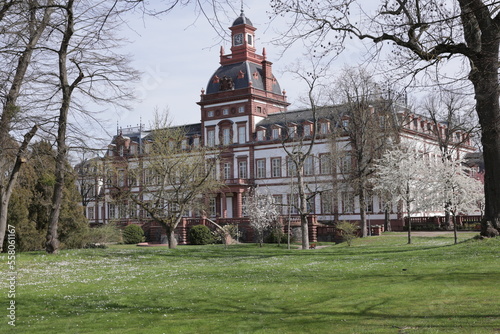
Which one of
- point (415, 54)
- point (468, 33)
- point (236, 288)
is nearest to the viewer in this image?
point (236, 288)

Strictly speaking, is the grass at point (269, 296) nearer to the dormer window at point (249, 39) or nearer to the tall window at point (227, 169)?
the tall window at point (227, 169)

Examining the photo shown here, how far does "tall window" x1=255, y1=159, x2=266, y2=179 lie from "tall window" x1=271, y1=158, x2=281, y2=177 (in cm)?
100

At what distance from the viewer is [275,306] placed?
1116 cm

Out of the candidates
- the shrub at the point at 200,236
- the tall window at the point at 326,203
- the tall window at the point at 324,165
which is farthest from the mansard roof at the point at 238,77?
the shrub at the point at 200,236

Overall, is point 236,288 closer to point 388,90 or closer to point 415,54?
point 388,90

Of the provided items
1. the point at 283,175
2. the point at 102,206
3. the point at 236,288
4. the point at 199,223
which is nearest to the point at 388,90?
the point at 236,288

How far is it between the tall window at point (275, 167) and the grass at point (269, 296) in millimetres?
41071

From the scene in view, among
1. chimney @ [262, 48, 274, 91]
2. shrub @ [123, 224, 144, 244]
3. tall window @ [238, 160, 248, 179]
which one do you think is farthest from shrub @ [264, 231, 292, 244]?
chimney @ [262, 48, 274, 91]

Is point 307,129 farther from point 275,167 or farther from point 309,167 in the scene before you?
point 275,167

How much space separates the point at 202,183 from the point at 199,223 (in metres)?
21.0

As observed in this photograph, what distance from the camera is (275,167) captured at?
2371 inches

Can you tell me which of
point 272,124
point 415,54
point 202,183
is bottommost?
point 202,183

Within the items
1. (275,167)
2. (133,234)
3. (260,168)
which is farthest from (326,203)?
(133,234)

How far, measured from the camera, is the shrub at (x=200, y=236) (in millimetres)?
49688
